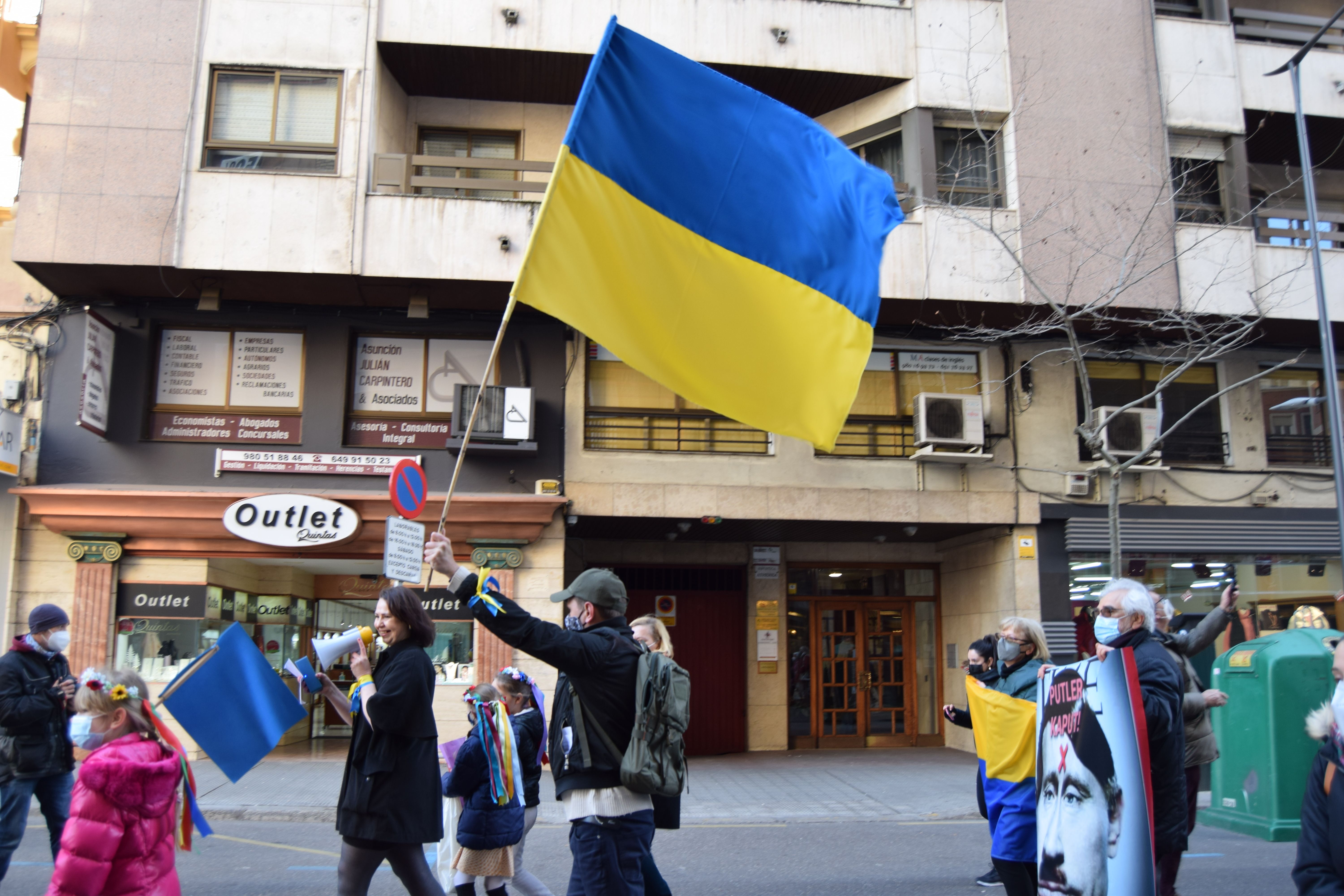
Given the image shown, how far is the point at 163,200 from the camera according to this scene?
13.2 metres

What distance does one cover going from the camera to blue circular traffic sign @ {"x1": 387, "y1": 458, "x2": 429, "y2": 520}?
8758 mm

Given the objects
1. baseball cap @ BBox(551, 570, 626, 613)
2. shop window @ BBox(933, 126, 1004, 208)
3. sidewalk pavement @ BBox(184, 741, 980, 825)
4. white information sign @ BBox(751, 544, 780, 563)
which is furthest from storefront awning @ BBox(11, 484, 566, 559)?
baseball cap @ BBox(551, 570, 626, 613)

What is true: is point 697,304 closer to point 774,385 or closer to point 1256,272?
point 774,385

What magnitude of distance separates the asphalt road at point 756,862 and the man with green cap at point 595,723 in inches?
129

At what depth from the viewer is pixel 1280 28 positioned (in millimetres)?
17375

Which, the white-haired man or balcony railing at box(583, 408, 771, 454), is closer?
the white-haired man

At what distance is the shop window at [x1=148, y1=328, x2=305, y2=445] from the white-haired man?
1166 centimetres

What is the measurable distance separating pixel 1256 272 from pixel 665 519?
31.4 ft

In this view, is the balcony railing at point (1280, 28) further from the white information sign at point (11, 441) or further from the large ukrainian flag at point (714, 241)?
the white information sign at point (11, 441)

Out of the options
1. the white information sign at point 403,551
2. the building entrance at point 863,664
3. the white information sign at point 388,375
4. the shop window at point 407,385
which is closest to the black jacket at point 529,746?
the white information sign at point 403,551

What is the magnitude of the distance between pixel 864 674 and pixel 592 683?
13.6m

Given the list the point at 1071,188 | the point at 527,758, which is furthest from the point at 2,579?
the point at 1071,188

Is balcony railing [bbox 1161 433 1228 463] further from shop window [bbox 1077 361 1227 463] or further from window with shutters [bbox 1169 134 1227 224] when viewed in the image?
window with shutters [bbox 1169 134 1227 224]

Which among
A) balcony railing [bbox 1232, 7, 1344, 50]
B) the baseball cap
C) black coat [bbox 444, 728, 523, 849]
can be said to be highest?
balcony railing [bbox 1232, 7, 1344, 50]
